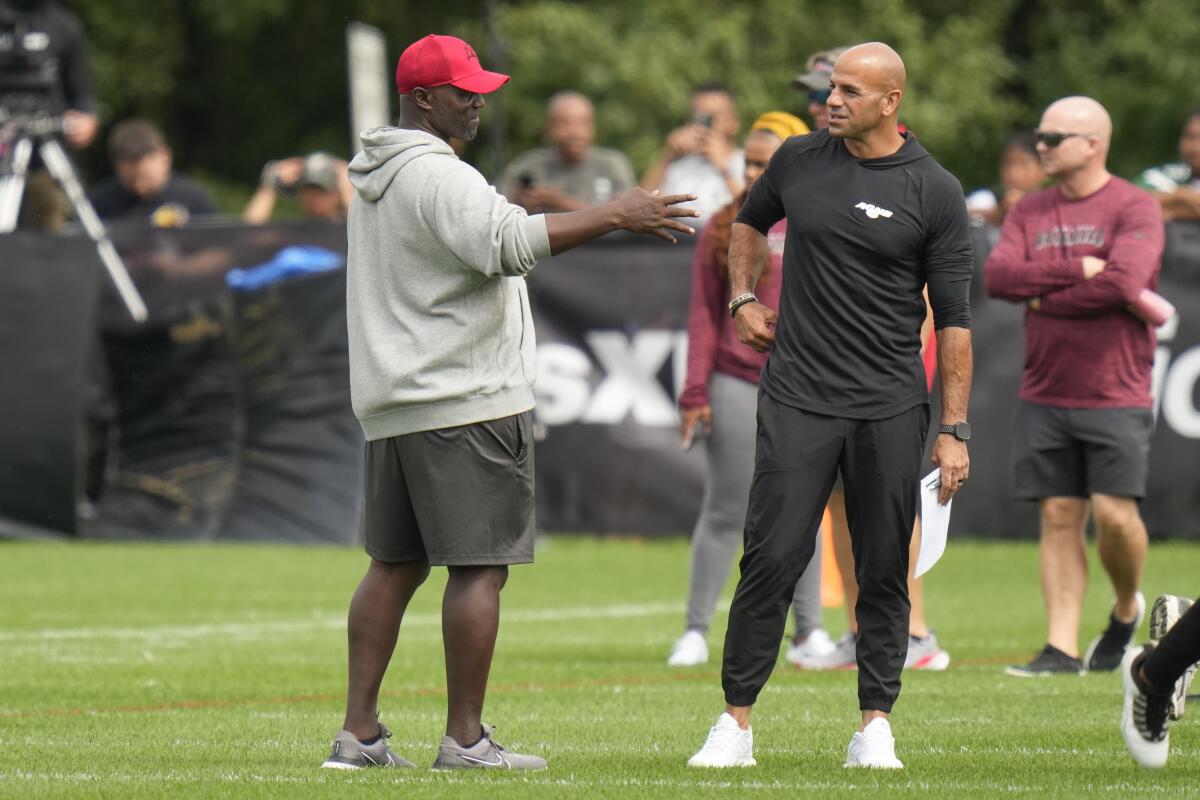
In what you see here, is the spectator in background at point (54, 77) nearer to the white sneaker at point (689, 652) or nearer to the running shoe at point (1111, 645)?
the white sneaker at point (689, 652)

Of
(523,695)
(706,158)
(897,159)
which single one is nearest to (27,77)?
(706,158)

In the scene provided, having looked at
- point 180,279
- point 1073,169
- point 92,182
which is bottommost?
point 92,182

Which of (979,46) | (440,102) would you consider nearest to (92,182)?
(979,46)

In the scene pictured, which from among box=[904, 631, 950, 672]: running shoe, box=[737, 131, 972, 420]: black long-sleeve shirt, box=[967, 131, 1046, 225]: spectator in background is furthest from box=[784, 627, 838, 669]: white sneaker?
box=[967, 131, 1046, 225]: spectator in background

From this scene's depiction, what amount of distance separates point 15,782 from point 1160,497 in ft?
33.2

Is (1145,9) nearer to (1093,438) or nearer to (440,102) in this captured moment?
(1093,438)

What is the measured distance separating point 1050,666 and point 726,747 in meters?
3.25

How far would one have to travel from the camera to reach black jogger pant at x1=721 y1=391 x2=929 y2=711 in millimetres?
6691

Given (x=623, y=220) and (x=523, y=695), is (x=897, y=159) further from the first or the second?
(x=523, y=695)

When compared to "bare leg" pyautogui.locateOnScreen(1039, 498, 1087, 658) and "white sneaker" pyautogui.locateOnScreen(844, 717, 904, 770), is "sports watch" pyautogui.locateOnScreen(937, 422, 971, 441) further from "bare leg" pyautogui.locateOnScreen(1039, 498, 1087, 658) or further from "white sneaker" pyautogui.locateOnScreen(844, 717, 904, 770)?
"bare leg" pyautogui.locateOnScreen(1039, 498, 1087, 658)

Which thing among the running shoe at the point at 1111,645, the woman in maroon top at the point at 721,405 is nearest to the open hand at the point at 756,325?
the woman in maroon top at the point at 721,405

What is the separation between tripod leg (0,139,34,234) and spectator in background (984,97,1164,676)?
8.99 m

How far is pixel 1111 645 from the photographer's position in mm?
9773

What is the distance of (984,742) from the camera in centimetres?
729
